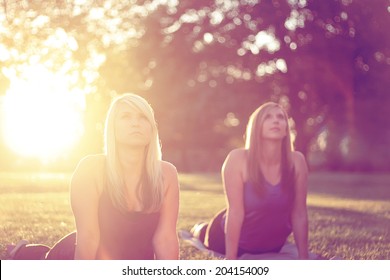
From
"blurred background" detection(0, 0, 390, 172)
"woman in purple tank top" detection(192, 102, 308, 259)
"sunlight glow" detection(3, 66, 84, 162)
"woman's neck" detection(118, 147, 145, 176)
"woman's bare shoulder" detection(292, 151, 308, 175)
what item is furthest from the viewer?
"blurred background" detection(0, 0, 390, 172)

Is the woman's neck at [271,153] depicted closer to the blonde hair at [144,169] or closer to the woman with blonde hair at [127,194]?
the woman with blonde hair at [127,194]

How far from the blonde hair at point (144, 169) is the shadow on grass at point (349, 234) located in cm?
351

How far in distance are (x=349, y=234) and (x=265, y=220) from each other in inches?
122

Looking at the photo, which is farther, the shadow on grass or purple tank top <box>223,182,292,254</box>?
the shadow on grass

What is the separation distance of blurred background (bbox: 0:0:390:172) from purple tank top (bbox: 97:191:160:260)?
5013 mm

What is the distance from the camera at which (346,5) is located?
11.7 metres

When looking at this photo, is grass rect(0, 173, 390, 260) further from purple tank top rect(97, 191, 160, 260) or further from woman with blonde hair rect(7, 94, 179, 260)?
woman with blonde hair rect(7, 94, 179, 260)

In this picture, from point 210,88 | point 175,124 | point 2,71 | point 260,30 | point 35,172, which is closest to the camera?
point 2,71

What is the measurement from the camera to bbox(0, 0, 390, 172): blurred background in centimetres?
1034

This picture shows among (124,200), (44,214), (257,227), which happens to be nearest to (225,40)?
(44,214)

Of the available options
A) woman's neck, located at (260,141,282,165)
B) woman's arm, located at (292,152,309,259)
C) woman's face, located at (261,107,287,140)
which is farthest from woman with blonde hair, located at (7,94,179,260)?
woman's arm, located at (292,152,309,259)

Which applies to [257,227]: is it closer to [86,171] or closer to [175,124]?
[86,171]

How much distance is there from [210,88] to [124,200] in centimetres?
1863

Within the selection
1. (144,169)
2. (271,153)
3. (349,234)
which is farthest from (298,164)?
(349,234)
